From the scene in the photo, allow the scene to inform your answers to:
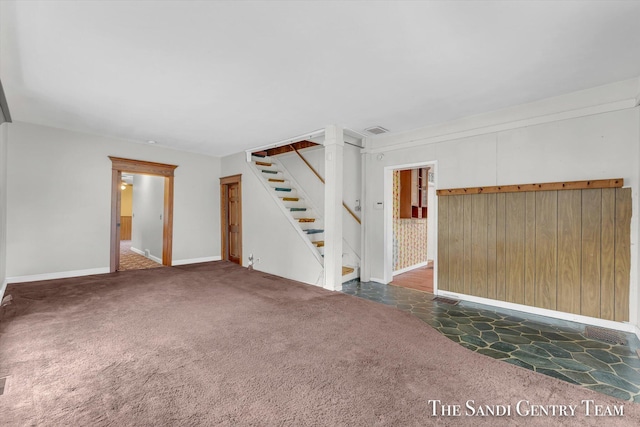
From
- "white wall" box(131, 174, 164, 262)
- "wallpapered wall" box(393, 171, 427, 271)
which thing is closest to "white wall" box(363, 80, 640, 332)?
"wallpapered wall" box(393, 171, 427, 271)

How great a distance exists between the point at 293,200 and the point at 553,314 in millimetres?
4578

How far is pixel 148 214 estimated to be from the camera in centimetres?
780

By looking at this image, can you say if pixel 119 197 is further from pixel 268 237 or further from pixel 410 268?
pixel 410 268

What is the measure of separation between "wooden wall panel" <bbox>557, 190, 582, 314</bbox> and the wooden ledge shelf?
0.27ft

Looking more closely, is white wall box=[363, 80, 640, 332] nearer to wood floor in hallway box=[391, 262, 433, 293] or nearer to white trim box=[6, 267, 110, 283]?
wood floor in hallway box=[391, 262, 433, 293]

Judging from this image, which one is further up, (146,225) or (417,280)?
(146,225)

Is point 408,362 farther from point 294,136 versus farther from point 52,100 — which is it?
point 52,100

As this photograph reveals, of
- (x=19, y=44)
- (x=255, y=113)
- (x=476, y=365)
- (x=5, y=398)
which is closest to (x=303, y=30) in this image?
(x=255, y=113)

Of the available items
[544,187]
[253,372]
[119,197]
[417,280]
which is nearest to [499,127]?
[544,187]

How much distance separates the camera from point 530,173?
360 cm

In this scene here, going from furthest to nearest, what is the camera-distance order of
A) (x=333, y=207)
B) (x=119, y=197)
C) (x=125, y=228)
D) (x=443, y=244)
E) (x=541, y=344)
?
(x=125, y=228)
(x=119, y=197)
(x=333, y=207)
(x=443, y=244)
(x=541, y=344)

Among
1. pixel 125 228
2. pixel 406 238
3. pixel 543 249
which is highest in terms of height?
pixel 543 249

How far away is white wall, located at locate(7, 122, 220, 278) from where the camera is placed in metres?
4.65

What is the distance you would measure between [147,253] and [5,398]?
6.51 metres
